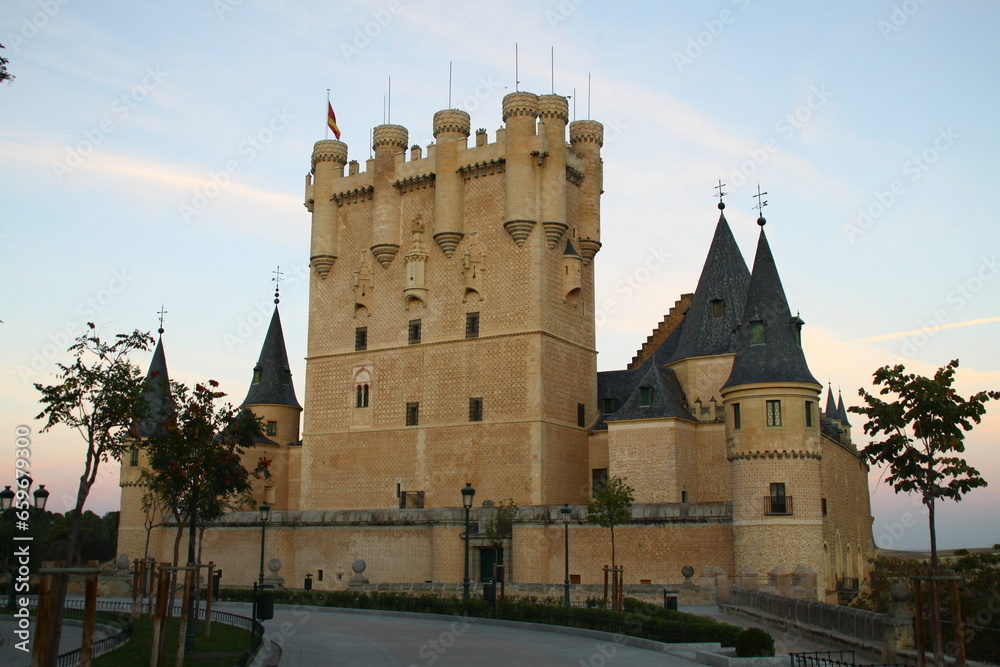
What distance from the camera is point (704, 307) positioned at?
126ft

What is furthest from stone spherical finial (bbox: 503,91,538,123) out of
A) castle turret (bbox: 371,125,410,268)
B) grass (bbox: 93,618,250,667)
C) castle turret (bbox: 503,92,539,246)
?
grass (bbox: 93,618,250,667)

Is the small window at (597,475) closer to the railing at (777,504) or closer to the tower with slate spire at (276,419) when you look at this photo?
the railing at (777,504)

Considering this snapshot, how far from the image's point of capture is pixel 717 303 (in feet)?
125

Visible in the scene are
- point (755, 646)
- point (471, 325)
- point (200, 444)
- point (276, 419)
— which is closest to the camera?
point (755, 646)

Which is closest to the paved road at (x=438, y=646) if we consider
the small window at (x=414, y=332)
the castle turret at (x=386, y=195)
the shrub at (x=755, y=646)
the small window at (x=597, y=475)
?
the shrub at (x=755, y=646)

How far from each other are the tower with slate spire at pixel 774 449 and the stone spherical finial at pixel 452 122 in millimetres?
16307

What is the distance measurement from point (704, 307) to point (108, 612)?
24.0 m

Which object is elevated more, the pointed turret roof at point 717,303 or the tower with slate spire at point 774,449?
the pointed turret roof at point 717,303

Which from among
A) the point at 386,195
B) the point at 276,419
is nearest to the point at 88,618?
the point at 386,195

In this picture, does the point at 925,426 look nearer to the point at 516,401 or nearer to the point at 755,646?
the point at 755,646

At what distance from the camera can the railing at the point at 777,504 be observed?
97.7 ft

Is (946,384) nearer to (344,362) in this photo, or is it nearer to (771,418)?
(771,418)

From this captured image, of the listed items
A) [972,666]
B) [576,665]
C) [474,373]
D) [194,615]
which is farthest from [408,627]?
[474,373]

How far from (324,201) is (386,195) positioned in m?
3.69
